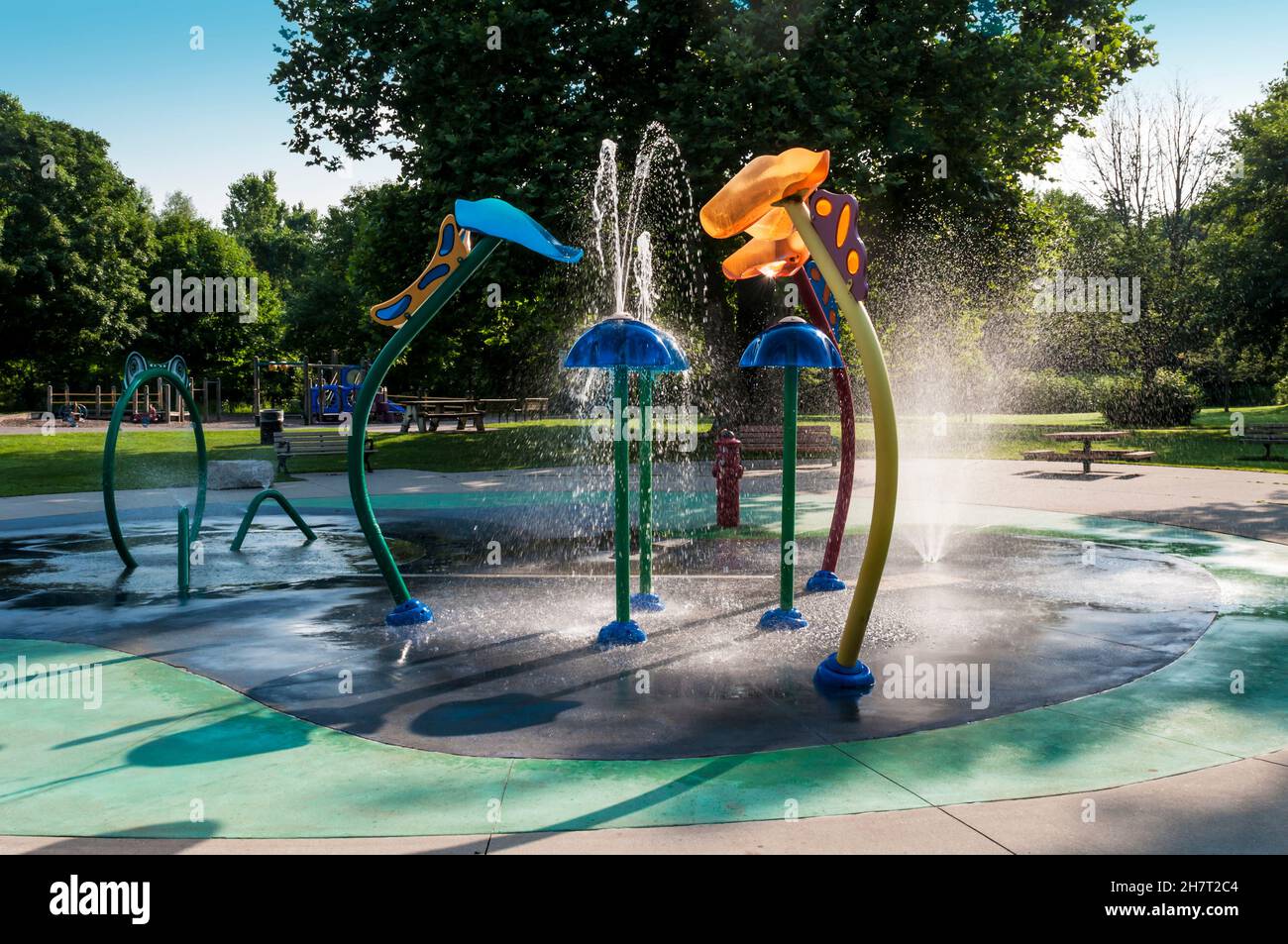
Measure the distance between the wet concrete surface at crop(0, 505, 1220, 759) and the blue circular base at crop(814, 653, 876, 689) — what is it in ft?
0.33

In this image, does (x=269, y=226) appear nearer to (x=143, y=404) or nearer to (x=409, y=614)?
(x=143, y=404)

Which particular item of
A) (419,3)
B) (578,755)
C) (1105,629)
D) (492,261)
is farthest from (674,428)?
(578,755)

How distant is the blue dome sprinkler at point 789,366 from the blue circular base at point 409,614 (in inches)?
99.1

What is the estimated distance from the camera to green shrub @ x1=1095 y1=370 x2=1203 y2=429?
3391 cm

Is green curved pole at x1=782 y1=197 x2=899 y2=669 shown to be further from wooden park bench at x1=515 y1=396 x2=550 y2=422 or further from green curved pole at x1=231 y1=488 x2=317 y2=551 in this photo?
wooden park bench at x1=515 y1=396 x2=550 y2=422

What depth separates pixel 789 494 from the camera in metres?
7.58

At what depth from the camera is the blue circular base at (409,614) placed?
735 centimetres

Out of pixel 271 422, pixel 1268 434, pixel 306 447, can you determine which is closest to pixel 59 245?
pixel 271 422

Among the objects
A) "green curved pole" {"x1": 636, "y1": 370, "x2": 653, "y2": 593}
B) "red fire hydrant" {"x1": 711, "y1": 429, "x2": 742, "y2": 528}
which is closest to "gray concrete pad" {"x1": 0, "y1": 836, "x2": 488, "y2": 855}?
"green curved pole" {"x1": 636, "y1": 370, "x2": 653, "y2": 593}

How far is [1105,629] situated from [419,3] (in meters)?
19.1

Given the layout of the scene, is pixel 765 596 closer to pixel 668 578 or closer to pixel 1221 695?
pixel 668 578

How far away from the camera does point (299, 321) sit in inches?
2135

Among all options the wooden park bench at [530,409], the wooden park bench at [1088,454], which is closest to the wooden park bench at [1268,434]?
the wooden park bench at [1088,454]

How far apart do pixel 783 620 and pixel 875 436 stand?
2266mm
